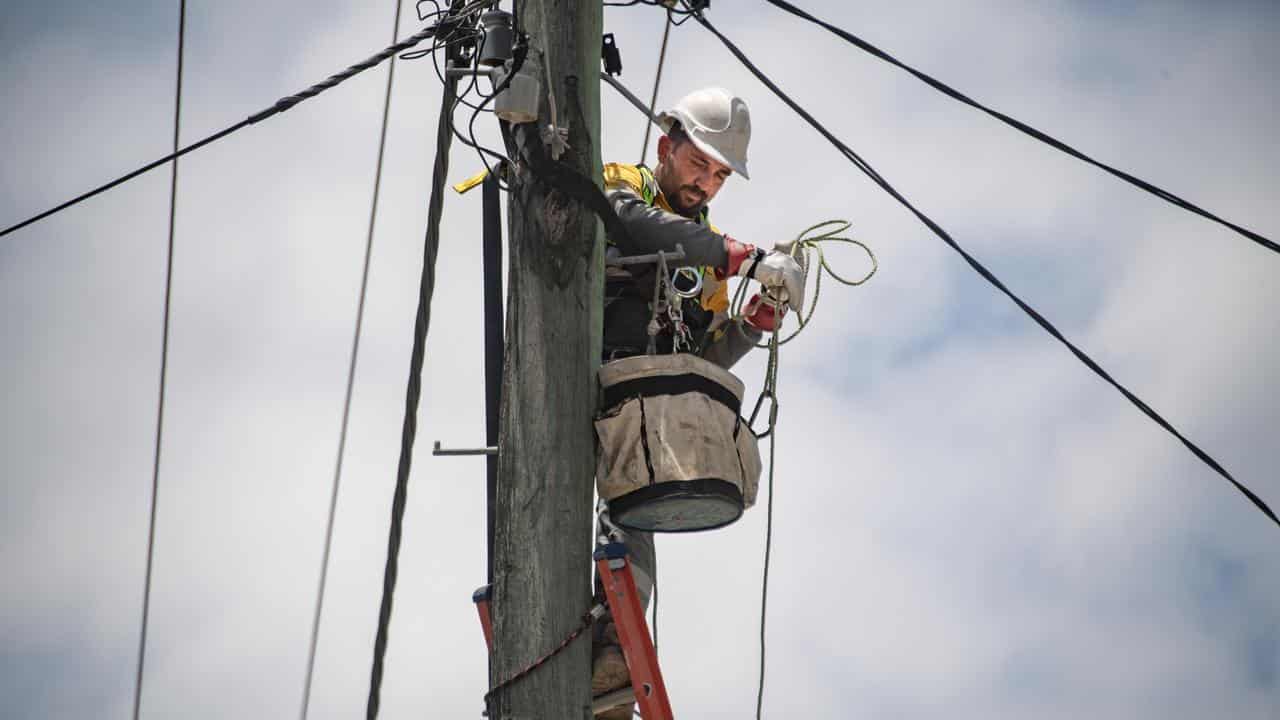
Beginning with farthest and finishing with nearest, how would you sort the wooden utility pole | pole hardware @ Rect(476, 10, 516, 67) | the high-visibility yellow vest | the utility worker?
1. the high-visibility yellow vest
2. the utility worker
3. pole hardware @ Rect(476, 10, 516, 67)
4. the wooden utility pole

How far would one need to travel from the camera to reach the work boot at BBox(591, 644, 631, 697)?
4352mm

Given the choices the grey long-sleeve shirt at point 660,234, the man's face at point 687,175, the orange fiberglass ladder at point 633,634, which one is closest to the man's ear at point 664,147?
the man's face at point 687,175

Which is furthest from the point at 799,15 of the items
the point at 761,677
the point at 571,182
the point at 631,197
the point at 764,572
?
the point at 761,677

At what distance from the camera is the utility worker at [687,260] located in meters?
4.78

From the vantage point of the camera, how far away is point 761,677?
16.4 feet

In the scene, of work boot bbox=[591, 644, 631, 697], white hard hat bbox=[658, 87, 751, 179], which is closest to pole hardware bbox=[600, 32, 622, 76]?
white hard hat bbox=[658, 87, 751, 179]

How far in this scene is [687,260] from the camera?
4.84m

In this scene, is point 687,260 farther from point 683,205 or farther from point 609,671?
point 609,671

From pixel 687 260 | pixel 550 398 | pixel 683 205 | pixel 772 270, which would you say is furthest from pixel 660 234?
pixel 550 398

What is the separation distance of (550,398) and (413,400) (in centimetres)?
105

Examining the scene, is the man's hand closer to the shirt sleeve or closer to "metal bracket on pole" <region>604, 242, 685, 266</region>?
the shirt sleeve

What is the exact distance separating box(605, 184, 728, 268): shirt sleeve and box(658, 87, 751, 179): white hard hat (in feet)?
1.94

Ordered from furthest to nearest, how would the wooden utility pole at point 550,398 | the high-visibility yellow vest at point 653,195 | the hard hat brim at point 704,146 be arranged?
the hard hat brim at point 704,146 < the high-visibility yellow vest at point 653,195 < the wooden utility pole at point 550,398

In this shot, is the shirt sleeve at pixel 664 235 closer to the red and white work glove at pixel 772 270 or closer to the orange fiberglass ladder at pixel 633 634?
the red and white work glove at pixel 772 270
